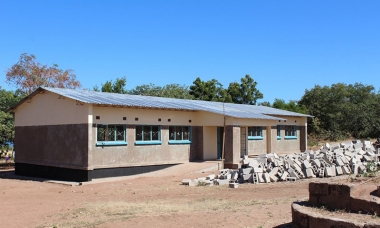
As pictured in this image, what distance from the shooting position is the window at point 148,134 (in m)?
20.5

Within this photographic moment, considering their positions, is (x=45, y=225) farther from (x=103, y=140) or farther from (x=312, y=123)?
(x=312, y=123)

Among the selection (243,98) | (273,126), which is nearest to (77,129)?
(273,126)

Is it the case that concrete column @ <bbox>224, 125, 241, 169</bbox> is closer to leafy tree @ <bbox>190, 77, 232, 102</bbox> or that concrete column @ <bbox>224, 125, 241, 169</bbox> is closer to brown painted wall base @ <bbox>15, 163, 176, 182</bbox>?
brown painted wall base @ <bbox>15, 163, 176, 182</bbox>

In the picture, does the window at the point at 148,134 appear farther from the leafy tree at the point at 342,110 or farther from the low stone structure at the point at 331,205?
the leafy tree at the point at 342,110

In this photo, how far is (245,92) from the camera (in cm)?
5081

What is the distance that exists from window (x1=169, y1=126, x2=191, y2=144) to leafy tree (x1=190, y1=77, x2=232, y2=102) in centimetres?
2653

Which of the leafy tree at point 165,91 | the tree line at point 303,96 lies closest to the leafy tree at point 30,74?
the tree line at point 303,96

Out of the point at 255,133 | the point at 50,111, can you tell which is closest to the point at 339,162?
the point at 255,133

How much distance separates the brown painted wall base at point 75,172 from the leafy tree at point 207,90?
1131 inches

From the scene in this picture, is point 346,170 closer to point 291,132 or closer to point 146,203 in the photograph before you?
point 146,203

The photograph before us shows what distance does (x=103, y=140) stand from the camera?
1906cm

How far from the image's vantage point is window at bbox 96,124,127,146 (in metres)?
18.9

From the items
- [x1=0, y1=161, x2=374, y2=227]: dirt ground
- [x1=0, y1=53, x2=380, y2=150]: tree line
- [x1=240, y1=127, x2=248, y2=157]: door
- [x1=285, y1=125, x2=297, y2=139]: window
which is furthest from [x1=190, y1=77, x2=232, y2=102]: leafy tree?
[x1=0, y1=161, x2=374, y2=227]: dirt ground

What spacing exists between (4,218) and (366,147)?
16.6m
